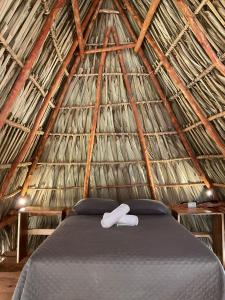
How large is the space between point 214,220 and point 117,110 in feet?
7.03

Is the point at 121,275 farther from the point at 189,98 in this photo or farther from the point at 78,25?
the point at 78,25

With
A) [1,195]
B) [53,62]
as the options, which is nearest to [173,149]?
[53,62]

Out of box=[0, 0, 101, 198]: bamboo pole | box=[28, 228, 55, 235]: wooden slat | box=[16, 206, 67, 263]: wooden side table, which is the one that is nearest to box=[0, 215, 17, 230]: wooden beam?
box=[16, 206, 67, 263]: wooden side table

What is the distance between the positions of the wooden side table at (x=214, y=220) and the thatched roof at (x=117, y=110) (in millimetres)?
428

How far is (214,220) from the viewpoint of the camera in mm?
4422

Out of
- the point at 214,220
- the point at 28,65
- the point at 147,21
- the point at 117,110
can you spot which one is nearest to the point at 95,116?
the point at 117,110

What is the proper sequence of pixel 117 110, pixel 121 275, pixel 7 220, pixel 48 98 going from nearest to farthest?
pixel 121 275 → pixel 48 98 → pixel 7 220 → pixel 117 110

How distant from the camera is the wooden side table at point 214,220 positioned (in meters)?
4.01

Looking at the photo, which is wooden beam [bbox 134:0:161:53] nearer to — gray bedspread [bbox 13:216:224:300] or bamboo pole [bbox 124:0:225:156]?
bamboo pole [bbox 124:0:225:156]

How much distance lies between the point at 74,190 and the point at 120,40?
2.34m

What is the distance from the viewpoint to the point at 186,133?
4434mm

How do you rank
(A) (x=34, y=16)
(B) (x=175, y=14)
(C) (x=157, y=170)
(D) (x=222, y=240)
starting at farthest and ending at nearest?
(C) (x=157, y=170), (D) (x=222, y=240), (B) (x=175, y=14), (A) (x=34, y=16)

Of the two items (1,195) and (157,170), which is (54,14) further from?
(157,170)

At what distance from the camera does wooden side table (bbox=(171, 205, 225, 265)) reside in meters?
4.01
